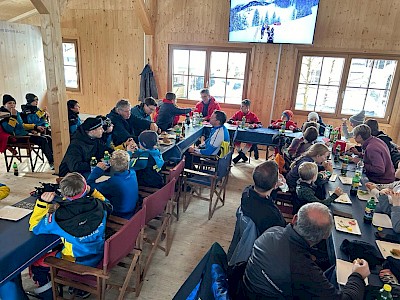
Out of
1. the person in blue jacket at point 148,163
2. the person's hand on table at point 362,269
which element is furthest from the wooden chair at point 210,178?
the person's hand on table at point 362,269

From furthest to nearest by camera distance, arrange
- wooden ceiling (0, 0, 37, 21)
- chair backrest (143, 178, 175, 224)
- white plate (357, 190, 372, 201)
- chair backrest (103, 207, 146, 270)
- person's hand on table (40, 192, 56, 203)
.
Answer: wooden ceiling (0, 0, 37, 21) → white plate (357, 190, 372, 201) → chair backrest (143, 178, 175, 224) → person's hand on table (40, 192, 56, 203) → chair backrest (103, 207, 146, 270)

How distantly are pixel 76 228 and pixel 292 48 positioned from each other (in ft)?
20.3

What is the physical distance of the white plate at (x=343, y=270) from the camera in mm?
1710

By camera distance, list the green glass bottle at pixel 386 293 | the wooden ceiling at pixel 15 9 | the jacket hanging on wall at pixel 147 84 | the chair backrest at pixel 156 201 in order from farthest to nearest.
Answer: the jacket hanging on wall at pixel 147 84 → the wooden ceiling at pixel 15 9 → the chair backrest at pixel 156 201 → the green glass bottle at pixel 386 293

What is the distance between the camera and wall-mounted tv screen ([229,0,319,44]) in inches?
246

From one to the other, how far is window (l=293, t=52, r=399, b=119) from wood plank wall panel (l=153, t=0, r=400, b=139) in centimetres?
21

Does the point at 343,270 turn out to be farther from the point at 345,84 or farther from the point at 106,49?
the point at 106,49

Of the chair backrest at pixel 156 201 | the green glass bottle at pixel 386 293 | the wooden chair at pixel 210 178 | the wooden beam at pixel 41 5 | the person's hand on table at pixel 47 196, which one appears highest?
the wooden beam at pixel 41 5

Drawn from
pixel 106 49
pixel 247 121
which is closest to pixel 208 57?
pixel 247 121

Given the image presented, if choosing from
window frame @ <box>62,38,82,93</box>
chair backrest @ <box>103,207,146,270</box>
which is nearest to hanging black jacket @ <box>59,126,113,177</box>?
chair backrest @ <box>103,207,146,270</box>

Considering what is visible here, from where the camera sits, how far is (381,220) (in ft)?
7.88

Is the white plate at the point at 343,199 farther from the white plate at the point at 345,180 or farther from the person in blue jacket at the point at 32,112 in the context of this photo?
the person in blue jacket at the point at 32,112

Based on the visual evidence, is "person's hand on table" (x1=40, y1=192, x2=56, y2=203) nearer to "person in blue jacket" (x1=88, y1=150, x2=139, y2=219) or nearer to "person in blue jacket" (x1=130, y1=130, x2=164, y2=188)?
"person in blue jacket" (x1=88, y1=150, x2=139, y2=219)

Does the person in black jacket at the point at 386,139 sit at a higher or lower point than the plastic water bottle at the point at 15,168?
higher
